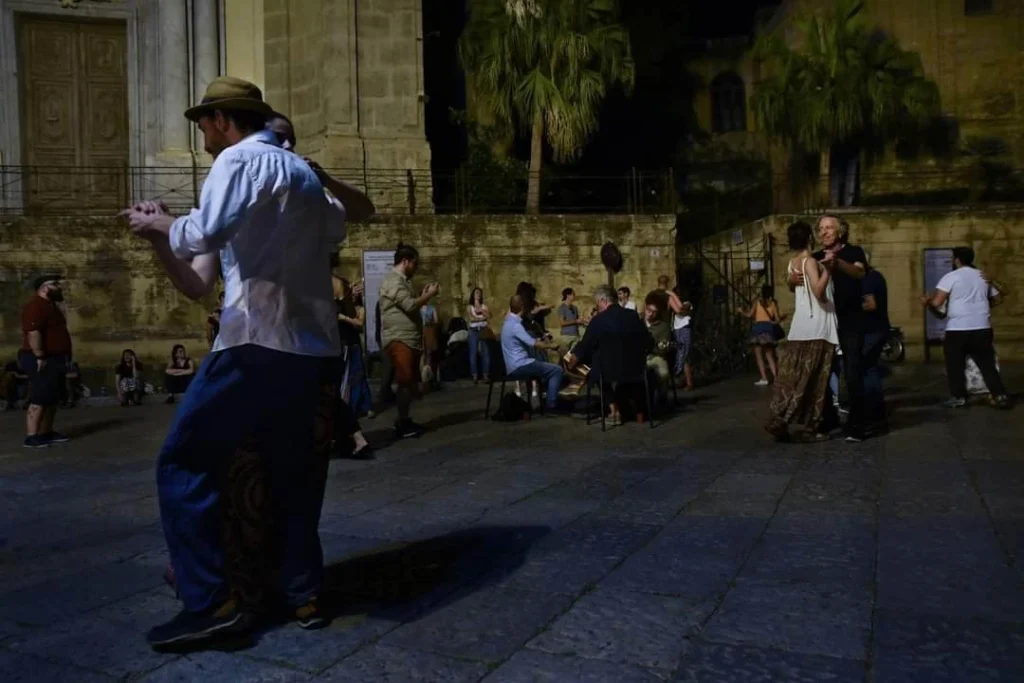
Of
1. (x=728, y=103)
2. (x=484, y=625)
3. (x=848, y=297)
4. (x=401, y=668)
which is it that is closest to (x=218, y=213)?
(x=401, y=668)

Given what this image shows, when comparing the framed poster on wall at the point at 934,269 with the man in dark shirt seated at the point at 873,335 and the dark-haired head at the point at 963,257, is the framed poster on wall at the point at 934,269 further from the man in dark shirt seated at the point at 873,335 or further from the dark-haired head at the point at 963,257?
the man in dark shirt seated at the point at 873,335

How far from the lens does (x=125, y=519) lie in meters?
5.79

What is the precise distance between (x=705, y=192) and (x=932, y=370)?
633 inches

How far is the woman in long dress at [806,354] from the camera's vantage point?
26.8 feet

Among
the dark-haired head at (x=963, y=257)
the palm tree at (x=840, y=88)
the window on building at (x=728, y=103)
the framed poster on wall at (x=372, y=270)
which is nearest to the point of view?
the dark-haired head at (x=963, y=257)

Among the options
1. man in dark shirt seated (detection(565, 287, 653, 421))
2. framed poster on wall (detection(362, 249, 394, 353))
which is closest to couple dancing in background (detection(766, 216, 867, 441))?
man in dark shirt seated (detection(565, 287, 653, 421))

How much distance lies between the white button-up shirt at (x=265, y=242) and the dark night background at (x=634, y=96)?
20.5m

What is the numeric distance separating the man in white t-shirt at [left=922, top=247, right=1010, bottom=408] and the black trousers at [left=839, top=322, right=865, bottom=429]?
9.80 ft

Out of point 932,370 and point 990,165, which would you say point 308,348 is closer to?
point 932,370

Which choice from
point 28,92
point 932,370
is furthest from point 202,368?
point 28,92

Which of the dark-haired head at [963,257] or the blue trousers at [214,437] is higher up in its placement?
the dark-haired head at [963,257]

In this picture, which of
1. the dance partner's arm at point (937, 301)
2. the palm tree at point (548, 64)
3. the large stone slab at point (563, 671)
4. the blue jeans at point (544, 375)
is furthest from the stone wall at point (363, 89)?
the large stone slab at point (563, 671)

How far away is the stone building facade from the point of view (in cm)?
1978

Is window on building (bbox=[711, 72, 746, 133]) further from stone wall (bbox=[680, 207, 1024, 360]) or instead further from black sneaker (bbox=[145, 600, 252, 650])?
black sneaker (bbox=[145, 600, 252, 650])
